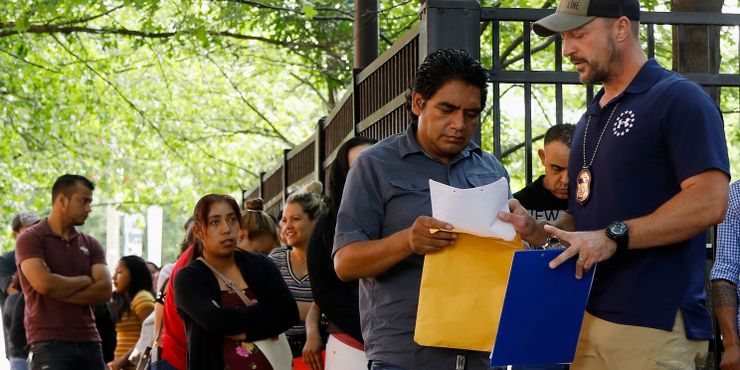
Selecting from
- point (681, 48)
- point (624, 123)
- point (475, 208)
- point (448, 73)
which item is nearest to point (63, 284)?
point (681, 48)

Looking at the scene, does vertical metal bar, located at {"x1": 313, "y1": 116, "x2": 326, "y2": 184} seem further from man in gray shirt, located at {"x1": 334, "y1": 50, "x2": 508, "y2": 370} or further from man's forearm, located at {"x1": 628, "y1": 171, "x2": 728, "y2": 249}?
man's forearm, located at {"x1": 628, "y1": 171, "x2": 728, "y2": 249}

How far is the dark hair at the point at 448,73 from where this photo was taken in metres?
4.77

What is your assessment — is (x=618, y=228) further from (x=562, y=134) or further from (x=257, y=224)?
(x=257, y=224)

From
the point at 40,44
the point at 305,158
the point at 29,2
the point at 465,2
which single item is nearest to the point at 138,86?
the point at 40,44

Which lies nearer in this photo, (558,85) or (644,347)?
(644,347)

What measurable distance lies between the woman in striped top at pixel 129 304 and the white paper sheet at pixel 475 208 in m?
7.81

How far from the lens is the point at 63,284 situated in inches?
372

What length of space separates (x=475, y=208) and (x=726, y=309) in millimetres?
2353

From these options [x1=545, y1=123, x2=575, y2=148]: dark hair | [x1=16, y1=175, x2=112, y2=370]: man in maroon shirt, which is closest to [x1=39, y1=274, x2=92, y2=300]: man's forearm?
[x1=16, y1=175, x2=112, y2=370]: man in maroon shirt

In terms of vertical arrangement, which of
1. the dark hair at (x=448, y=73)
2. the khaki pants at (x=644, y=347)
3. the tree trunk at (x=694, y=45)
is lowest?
the khaki pants at (x=644, y=347)

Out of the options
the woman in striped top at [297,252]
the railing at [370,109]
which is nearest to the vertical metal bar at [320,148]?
the railing at [370,109]

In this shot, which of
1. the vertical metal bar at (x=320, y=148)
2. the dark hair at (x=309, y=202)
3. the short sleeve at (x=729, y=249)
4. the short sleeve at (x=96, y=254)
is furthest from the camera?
the vertical metal bar at (x=320, y=148)

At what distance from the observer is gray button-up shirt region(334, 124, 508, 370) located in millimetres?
4703

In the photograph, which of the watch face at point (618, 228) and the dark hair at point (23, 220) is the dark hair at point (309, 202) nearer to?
the watch face at point (618, 228)
